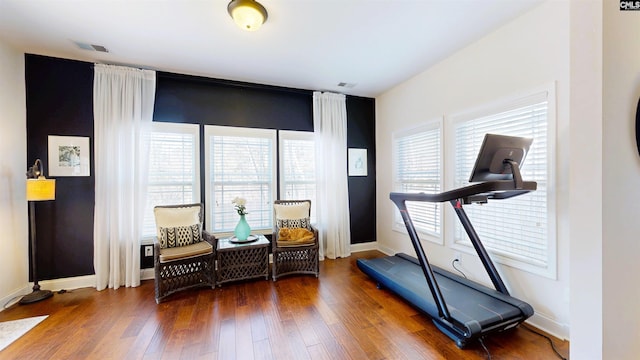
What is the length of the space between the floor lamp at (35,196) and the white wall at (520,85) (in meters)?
4.56

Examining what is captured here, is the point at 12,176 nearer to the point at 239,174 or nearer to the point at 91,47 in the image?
the point at 91,47

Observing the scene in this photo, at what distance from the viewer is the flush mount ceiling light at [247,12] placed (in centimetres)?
195

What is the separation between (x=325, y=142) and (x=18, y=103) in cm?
377

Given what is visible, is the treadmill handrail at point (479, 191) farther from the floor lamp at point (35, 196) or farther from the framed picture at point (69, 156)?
the framed picture at point (69, 156)

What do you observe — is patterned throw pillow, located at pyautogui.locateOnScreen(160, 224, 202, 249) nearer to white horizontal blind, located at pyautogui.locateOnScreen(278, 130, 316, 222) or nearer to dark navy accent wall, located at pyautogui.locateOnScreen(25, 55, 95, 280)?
dark navy accent wall, located at pyautogui.locateOnScreen(25, 55, 95, 280)

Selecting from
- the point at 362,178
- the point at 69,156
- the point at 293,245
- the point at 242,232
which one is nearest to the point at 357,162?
the point at 362,178

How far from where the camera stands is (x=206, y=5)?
2.06m

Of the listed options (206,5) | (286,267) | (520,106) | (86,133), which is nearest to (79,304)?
(86,133)

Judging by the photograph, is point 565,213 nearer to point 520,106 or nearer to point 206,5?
point 520,106

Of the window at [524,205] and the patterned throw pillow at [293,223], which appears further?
the patterned throw pillow at [293,223]

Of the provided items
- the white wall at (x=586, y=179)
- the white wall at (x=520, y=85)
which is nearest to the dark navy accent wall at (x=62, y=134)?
the white wall at (x=520, y=85)

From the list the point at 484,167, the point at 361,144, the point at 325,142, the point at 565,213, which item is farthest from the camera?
the point at 361,144

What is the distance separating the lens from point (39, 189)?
2.52 m

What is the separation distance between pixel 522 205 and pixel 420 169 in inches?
55.3
